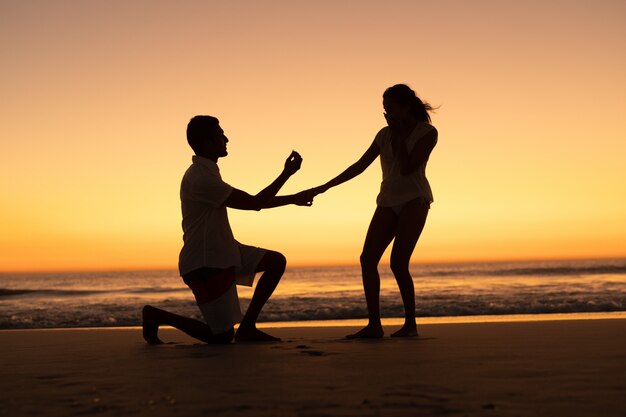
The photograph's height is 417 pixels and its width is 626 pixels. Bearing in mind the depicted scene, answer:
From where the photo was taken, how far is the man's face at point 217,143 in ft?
17.7

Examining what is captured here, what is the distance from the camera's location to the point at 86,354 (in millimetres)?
5055

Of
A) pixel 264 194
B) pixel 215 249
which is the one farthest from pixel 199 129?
pixel 215 249

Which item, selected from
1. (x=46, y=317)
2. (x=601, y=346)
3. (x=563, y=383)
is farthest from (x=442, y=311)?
(x=563, y=383)

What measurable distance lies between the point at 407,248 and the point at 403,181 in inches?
21.6

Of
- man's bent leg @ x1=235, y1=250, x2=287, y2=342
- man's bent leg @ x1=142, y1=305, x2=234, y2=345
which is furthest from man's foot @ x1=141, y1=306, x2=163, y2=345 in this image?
man's bent leg @ x1=235, y1=250, x2=287, y2=342

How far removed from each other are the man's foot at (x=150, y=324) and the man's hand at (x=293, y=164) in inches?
57.6

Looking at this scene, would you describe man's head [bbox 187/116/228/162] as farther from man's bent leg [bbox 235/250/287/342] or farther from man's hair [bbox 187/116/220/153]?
man's bent leg [bbox 235/250/287/342]

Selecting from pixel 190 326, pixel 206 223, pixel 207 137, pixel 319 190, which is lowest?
pixel 190 326

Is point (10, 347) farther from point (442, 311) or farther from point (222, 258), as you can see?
point (442, 311)

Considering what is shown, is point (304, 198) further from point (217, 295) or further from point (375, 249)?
point (217, 295)

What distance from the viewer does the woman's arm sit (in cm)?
625

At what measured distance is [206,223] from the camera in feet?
17.3

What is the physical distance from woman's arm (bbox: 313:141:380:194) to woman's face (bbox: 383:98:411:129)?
38cm

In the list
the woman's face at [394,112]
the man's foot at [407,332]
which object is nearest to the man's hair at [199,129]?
the woman's face at [394,112]
